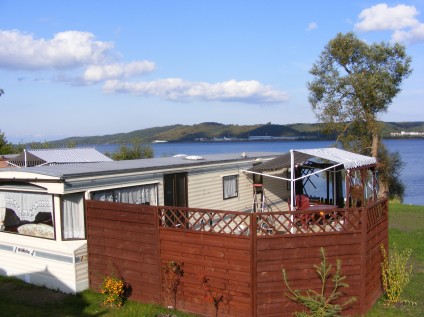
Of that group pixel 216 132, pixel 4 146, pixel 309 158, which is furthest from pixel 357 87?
pixel 216 132

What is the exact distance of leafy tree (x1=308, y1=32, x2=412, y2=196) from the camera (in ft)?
68.9

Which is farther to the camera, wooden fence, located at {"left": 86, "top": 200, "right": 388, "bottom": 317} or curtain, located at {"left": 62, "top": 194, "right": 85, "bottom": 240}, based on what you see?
curtain, located at {"left": 62, "top": 194, "right": 85, "bottom": 240}

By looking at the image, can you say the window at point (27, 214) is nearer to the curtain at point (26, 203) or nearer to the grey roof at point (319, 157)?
the curtain at point (26, 203)

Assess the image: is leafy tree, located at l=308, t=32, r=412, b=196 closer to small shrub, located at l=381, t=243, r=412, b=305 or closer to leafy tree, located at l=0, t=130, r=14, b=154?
small shrub, located at l=381, t=243, r=412, b=305

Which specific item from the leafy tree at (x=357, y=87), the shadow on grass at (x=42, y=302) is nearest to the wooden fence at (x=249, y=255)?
the shadow on grass at (x=42, y=302)

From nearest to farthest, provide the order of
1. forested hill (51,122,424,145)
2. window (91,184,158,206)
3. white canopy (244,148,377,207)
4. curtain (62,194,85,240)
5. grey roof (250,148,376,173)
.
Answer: curtain (62,194,85,240) → window (91,184,158,206) → white canopy (244,148,377,207) → grey roof (250,148,376,173) → forested hill (51,122,424,145)

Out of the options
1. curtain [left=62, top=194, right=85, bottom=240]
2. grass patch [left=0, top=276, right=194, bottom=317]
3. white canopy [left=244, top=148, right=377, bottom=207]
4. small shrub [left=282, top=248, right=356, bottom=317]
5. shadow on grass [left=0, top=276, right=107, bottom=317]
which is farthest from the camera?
white canopy [left=244, top=148, right=377, bottom=207]

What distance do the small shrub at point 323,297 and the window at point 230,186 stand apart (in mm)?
6619

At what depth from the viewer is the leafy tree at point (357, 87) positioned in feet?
68.9

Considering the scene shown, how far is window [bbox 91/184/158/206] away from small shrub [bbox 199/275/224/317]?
10.7 feet

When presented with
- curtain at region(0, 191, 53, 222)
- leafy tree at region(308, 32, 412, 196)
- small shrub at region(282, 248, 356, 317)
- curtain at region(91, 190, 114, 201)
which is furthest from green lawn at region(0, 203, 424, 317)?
leafy tree at region(308, 32, 412, 196)

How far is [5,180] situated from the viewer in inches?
383

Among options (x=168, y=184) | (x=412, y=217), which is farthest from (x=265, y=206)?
(x=412, y=217)

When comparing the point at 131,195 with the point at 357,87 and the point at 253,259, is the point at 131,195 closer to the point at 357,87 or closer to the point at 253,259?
the point at 253,259
